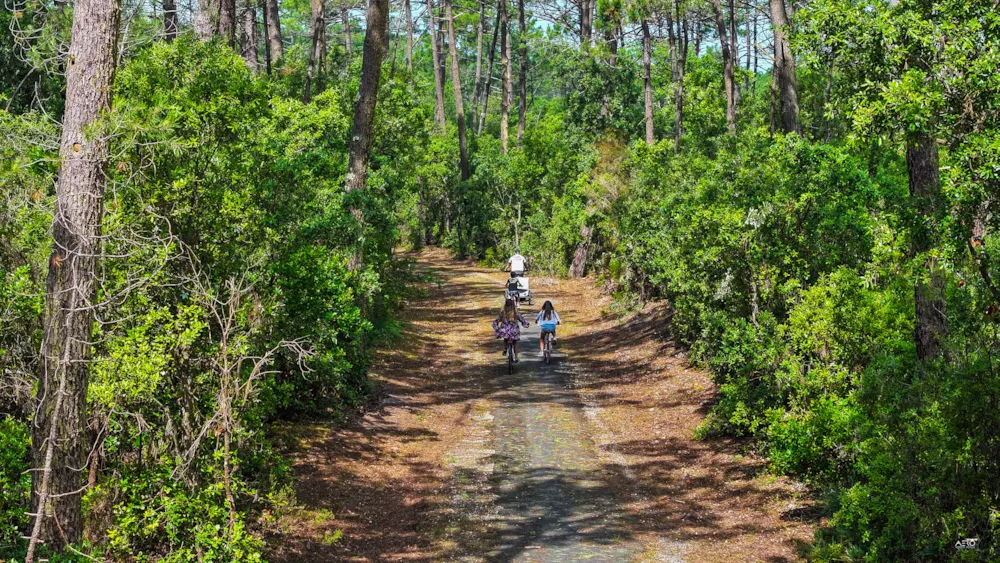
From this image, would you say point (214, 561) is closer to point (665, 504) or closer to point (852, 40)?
point (665, 504)

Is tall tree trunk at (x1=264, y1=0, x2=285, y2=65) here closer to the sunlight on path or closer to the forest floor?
the forest floor

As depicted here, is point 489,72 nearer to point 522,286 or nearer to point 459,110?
point 459,110

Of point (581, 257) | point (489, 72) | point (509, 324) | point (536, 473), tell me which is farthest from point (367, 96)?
point (489, 72)

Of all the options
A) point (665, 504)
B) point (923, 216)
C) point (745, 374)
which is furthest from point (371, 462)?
point (923, 216)

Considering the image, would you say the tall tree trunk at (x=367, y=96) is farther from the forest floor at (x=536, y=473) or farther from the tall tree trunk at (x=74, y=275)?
the tall tree trunk at (x=74, y=275)

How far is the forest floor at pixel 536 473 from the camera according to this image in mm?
10055

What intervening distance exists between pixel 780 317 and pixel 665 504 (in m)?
3.34

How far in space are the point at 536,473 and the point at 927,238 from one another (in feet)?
20.9

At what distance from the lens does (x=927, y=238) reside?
26.8 ft

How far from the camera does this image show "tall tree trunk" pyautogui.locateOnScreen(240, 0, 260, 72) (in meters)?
24.7

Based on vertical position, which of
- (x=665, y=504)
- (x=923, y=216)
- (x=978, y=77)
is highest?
(x=978, y=77)

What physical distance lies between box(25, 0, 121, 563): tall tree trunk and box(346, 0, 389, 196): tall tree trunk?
28.8ft

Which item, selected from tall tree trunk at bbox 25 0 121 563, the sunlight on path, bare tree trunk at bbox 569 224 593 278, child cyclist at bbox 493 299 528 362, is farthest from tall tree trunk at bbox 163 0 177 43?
bare tree trunk at bbox 569 224 593 278

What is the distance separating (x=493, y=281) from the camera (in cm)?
3641
